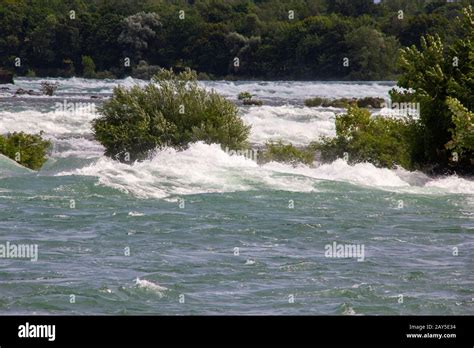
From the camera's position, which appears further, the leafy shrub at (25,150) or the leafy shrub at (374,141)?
the leafy shrub at (25,150)

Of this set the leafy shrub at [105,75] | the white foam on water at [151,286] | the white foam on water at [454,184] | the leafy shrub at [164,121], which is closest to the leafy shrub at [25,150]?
the leafy shrub at [164,121]

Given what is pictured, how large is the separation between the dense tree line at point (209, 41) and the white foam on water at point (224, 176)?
86474mm

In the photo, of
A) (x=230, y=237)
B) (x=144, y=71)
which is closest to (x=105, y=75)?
(x=144, y=71)

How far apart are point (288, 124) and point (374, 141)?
20.4 meters

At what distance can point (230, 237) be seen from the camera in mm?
28391

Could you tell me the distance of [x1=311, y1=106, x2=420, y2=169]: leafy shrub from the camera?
41.4 meters

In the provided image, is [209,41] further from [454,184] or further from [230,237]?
[230,237]

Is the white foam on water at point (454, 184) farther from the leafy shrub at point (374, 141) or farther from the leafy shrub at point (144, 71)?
the leafy shrub at point (144, 71)

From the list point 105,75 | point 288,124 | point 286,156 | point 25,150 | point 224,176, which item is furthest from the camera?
point 105,75

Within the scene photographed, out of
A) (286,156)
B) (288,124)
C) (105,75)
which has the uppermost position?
(286,156)

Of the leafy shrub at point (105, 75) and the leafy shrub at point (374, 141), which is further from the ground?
the leafy shrub at point (374, 141)

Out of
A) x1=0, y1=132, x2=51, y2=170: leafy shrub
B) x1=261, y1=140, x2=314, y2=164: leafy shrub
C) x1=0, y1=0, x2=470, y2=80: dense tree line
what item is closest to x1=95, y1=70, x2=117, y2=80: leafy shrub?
x1=0, y1=0, x2=470, y2=80: dense tree line

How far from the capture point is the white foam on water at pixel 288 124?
57925mm

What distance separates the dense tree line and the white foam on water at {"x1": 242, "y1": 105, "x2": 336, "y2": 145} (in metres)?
59.3
